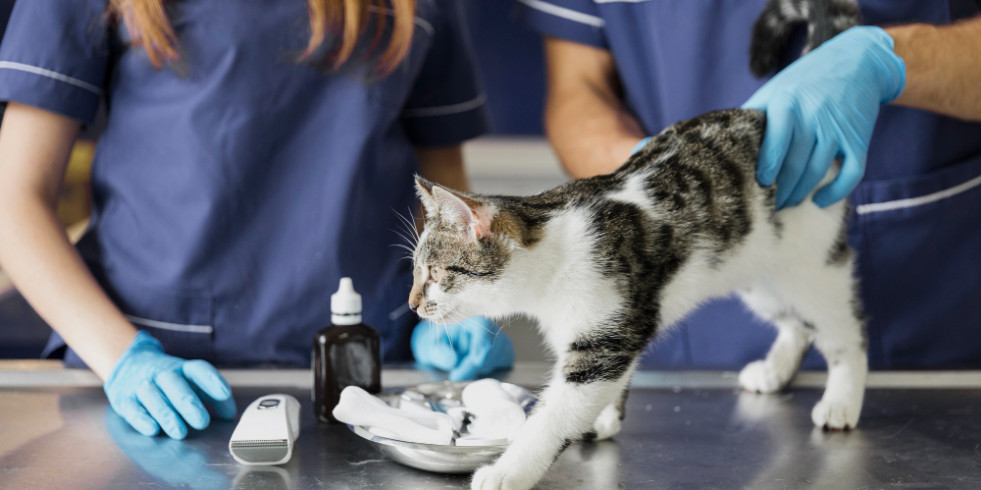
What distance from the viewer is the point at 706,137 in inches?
41.3

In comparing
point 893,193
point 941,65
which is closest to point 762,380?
point 893,193

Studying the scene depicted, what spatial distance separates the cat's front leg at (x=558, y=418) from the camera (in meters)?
0.87

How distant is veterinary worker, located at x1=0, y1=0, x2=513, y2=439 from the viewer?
1365mm

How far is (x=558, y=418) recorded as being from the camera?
902mm

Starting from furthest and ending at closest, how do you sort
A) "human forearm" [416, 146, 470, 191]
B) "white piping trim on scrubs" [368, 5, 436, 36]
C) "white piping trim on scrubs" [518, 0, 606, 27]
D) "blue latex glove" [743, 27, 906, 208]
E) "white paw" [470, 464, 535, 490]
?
1. "human forearm" [416, 146, 470, 191]
2. "white piping trim on scrubs" [518, 0, 606, 27]
3. "white piping trim on scrubs" [368, 5, 436, 36]
4. "blue latex glove" [743, 27, 906, 208]
5. "white paw" [470, 464, 535, 490]

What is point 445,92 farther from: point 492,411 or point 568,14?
point 492,411

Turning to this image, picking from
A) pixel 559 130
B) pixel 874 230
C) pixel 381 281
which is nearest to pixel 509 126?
pixel 559 130

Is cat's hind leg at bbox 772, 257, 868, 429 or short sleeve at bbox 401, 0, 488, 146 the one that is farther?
short sleeve at bbox 401, 0, 488, 146

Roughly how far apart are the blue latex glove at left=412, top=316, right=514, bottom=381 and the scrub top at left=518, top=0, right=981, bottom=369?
330mm

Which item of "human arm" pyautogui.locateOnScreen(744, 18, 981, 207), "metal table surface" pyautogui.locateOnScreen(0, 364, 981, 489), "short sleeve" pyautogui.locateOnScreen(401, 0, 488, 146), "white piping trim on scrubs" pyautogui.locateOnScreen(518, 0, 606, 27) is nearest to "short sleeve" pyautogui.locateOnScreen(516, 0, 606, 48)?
"white piping trim on scrubs" pyautogui.locateOnScreen(518, 0, 606, 27)

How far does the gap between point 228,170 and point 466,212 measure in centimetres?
71

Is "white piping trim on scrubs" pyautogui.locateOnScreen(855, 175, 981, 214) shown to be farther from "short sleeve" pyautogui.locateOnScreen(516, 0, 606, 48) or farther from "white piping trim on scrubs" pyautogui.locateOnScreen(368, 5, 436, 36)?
"white piping trim on scrubs" pyautogui.locateOnScreen(368, 5, 436, 36)

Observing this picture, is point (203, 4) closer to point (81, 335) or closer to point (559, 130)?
point (81, 335)

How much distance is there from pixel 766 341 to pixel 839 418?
1.49ft
